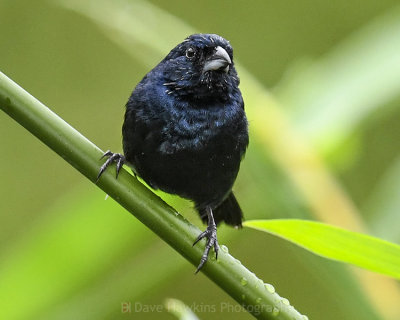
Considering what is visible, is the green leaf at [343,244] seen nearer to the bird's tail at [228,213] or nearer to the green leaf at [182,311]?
the green leaf at [182,311]

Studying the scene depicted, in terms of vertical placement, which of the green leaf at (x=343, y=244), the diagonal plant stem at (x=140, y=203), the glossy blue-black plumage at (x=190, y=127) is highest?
the green leaf at (x=343, y=244)

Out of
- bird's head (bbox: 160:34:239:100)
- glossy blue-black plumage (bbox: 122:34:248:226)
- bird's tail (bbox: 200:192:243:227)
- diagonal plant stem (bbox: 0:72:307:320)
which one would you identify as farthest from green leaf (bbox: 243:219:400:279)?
bird's tail (bbox: 200:192:243:227)

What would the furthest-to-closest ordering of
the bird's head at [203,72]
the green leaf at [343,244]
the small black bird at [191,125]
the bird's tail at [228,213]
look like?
the bird's tail at [228,213], the bird's head at [203,72], the small black bird at [191,125], the green leaf at [343,244]

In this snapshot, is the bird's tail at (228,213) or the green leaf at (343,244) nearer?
the green leaf at (343,244)

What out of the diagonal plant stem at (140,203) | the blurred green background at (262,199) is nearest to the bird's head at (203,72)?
the blurred green background at (262,199)

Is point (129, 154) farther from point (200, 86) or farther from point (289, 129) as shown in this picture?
point (289, 129)

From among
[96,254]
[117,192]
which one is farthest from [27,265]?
[117,192]
